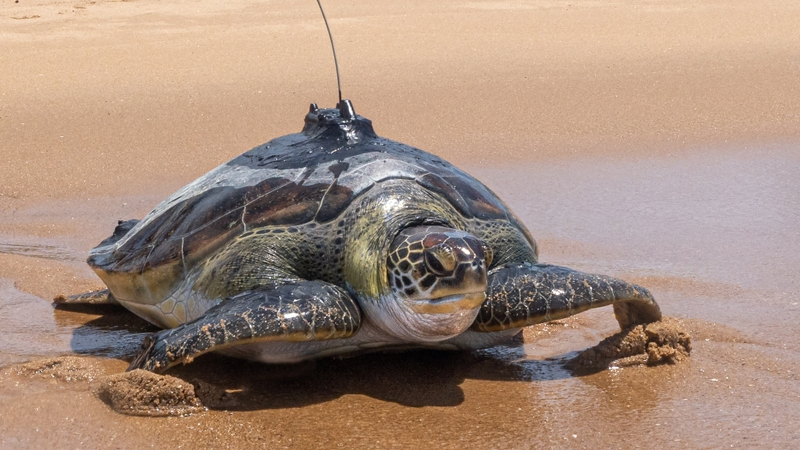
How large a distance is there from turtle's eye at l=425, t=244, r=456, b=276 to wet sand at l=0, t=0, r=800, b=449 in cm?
55

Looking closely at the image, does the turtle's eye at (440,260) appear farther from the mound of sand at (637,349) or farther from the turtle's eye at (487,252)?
the mound of sand at (637,349)

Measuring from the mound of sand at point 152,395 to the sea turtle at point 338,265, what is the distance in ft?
0.21

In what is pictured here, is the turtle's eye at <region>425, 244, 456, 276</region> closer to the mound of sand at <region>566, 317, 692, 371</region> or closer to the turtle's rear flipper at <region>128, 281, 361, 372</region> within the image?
the turtle's rear flipper at <region>128, 281, 361, 372</region>

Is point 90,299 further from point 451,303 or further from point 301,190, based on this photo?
point 451,303

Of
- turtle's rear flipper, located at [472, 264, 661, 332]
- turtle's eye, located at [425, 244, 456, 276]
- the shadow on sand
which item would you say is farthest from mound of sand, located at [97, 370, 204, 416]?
turtle's rear flipper, located at [472, 264, 661, 332]

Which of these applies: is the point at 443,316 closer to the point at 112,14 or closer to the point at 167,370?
the point at 167,370

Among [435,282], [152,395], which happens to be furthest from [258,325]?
[435,282]

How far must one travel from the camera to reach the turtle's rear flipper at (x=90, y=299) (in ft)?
16.5

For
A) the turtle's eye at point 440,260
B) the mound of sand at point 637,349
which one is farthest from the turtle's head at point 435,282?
the mound of sand at point 637,349

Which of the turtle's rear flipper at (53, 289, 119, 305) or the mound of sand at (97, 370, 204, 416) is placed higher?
the mound of sand at (97, 370, 204, 416)

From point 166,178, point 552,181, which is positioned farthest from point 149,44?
point 552,181

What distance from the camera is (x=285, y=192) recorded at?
13.9 ft

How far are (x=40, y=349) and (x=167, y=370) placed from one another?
94 centimetres

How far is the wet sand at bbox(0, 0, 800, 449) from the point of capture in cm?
346
